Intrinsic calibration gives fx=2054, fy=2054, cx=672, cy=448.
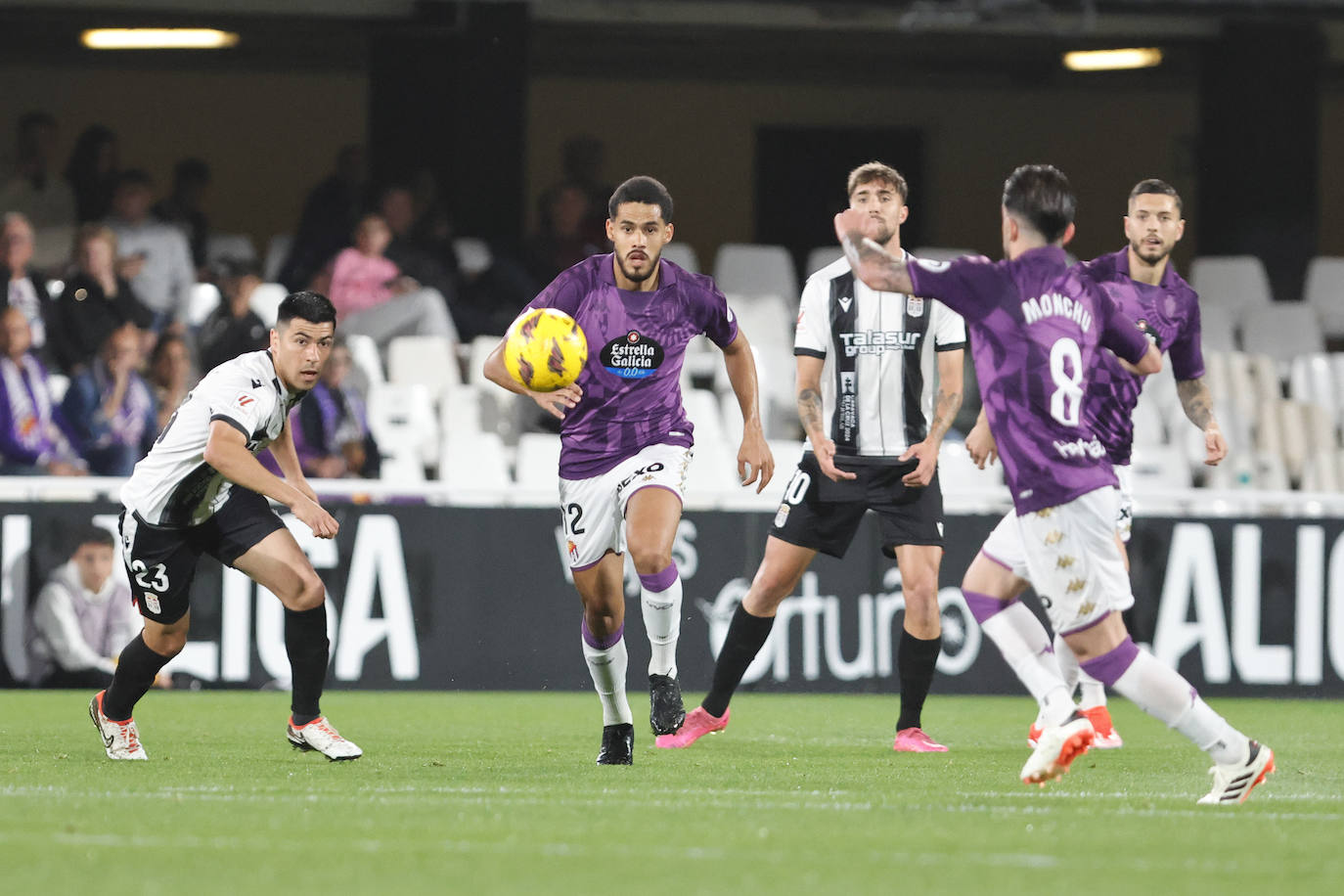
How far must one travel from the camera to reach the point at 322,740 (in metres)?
7.62

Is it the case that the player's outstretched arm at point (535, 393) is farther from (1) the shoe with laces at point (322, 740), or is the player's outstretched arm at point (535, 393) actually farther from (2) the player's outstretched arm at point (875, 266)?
(1) the shoe with laces at point (322, 740)

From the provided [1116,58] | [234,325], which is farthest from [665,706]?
[1116,58]

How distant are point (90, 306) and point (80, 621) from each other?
2.94 metres

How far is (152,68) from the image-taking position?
20.4 m

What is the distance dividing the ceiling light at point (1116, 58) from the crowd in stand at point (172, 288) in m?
6.13

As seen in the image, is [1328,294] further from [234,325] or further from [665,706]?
[665,706]

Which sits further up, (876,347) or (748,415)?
(876,347)

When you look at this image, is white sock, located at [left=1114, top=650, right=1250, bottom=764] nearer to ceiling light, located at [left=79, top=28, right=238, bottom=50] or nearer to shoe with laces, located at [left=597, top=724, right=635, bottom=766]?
shoe with laces, located at [left=597, top=724, right=635, bottom=766]

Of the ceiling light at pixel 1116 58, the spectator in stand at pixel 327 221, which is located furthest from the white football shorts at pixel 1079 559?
the ceiling light at pixel 1116 58

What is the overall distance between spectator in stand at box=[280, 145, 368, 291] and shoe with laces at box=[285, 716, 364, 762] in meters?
8.13

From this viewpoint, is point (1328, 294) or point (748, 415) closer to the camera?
point (748, 415)

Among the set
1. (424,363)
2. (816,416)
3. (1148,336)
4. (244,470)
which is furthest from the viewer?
(424,363)

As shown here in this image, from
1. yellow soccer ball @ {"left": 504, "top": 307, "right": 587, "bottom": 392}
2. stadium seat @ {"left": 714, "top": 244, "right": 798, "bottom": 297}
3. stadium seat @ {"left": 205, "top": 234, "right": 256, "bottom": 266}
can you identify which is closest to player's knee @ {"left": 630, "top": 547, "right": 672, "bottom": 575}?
yellow soccer ball @ {"left": 504, "top": 307, "right": 587, "bottom": 392}

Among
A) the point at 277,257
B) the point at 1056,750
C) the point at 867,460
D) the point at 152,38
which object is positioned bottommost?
the point at 1056,750
